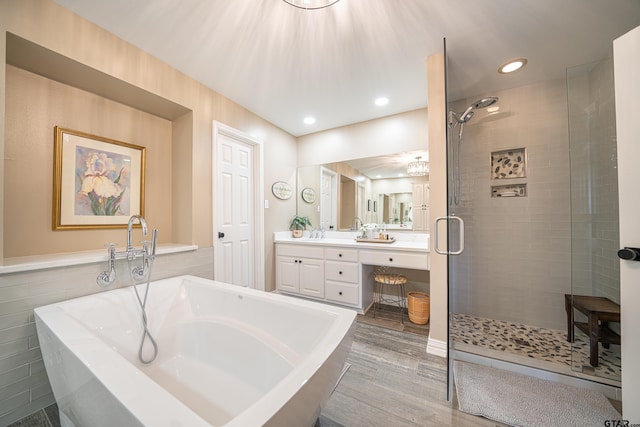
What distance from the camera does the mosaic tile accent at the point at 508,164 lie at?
2.31 meters

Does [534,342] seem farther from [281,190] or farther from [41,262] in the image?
[41,262]

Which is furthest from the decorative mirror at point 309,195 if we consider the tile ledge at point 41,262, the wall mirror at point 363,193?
the tile ledge at point 41,262

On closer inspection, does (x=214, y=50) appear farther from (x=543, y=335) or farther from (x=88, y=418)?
(x=543, y=335)

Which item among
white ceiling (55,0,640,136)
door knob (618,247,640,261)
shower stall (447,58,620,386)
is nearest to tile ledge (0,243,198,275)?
white ceiling (55,0,640,136)

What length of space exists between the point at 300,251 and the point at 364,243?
0.82 metres

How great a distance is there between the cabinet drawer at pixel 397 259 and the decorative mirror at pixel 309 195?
4.14 ft

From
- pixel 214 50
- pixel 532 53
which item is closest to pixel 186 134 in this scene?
pixel 214 50

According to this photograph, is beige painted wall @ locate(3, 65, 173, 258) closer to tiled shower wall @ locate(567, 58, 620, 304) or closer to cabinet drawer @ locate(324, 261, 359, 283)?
cabinet drawer @ locate(324, 261, 359, 283)

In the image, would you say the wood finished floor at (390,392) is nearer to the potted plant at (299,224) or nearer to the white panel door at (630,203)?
the white panel door at (630,203)

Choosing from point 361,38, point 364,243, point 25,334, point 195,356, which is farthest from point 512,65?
point 25,334

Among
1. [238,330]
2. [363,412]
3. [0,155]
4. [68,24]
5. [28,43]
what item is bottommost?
[363,412]

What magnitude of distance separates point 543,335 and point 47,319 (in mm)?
3637

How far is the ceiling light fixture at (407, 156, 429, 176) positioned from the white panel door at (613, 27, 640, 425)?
61.0 inches

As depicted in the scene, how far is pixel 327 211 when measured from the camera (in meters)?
3.28
